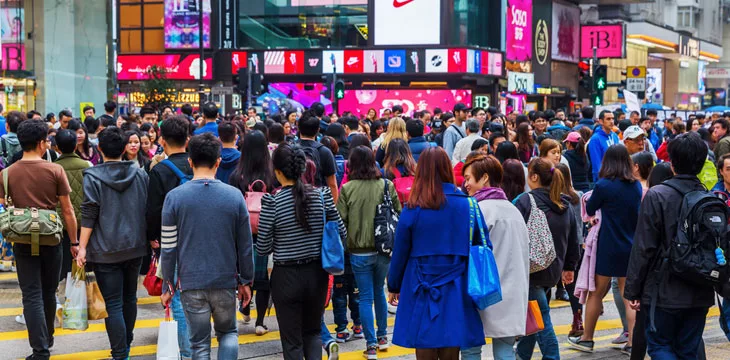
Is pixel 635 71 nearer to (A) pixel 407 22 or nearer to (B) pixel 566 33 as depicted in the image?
(A) pixel 407 22

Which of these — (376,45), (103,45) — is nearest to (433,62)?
(376,45)

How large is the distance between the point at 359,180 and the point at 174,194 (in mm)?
2296

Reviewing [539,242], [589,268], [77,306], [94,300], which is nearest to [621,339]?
[589,268]

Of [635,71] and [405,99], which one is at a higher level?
[635,71]

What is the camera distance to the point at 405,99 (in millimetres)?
49500

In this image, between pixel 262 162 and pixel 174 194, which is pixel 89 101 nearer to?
pixel 262 162

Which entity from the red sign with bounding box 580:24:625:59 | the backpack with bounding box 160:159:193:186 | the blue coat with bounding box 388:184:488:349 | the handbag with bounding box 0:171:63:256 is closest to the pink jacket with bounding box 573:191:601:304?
the blue coat with bounding box 388:184:488:349

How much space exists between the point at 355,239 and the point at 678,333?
2941mm

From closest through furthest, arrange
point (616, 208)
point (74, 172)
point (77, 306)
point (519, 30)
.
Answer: point (77, 306)
point (616, 208)
point (74, 172)
point (519, 30)

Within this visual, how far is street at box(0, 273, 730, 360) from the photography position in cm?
886

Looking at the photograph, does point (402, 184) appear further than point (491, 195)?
Yes

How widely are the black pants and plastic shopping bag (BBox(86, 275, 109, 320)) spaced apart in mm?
1564

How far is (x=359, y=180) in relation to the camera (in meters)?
8.57

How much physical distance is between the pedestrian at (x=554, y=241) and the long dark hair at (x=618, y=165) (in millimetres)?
529
